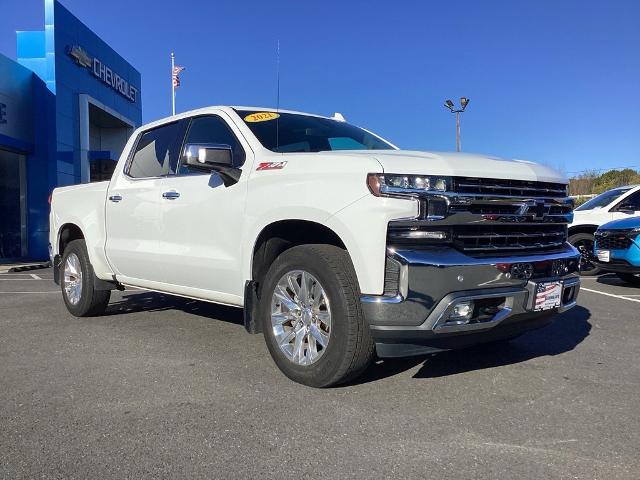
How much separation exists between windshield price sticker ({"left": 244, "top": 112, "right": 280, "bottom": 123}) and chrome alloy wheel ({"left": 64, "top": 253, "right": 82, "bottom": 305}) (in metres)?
2.88

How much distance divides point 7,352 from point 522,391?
4.04m

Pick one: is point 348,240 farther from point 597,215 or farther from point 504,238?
point 597,215

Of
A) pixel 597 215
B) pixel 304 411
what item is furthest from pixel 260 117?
pixel 597 215

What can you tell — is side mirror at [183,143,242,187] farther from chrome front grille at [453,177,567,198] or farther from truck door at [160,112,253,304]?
chrome front grille at [453,177,567,198]

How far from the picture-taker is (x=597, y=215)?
410 inches

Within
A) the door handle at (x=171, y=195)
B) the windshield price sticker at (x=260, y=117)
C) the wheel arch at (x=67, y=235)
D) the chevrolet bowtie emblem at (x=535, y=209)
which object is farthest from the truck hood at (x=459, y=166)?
the wheel arch at (x=67, y=235)

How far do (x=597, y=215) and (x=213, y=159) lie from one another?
28.9ft

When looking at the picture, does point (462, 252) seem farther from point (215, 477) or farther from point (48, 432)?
point (48, 432)

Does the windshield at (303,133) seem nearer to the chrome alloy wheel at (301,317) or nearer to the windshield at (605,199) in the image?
the chrome alloy wheel at (301,317)

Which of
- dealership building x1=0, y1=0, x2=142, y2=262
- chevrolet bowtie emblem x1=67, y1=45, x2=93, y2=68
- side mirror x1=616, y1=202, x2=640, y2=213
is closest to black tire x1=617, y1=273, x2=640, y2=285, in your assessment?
side mirror x1=616, y1=202, x2=640, y2=213

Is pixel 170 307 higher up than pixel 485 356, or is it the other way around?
pixel 485 356

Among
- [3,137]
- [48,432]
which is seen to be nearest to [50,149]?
[3,137]

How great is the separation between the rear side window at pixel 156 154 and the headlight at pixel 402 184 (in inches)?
94.4

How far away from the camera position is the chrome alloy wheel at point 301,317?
11.6 feet
